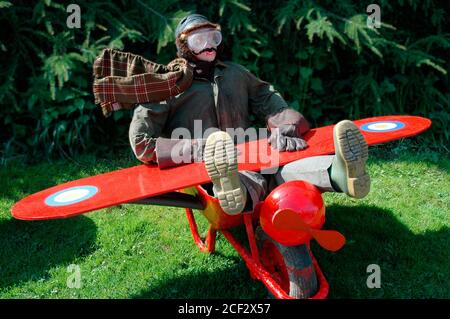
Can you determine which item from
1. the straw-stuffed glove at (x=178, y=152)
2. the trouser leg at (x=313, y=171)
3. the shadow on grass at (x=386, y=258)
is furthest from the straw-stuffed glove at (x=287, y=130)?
the shadow on grass at (x=386, y=258)

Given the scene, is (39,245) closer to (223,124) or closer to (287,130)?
(223,124)

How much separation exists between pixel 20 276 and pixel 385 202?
2701 mm

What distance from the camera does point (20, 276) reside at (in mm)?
3338

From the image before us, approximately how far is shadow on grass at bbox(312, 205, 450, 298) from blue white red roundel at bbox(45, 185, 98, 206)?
148cm

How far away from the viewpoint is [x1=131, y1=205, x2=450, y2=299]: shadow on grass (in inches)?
119

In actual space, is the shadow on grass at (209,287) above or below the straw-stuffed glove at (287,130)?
below

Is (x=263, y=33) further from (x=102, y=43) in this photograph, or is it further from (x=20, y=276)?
(x=20, y=276)

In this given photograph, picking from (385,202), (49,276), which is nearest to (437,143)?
(385,202)

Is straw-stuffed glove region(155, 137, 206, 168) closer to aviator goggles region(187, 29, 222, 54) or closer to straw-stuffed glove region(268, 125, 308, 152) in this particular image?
straw-stuffed glove region(268, 125, 308, 152)

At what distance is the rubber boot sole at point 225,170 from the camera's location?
2.33m

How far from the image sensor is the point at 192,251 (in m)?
3.53

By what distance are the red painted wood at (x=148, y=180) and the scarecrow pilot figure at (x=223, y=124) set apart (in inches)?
2.7

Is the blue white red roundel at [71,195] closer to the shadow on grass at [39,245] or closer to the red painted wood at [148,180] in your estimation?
the red painted wood at [148,180]

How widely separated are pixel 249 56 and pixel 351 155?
2896 mm
